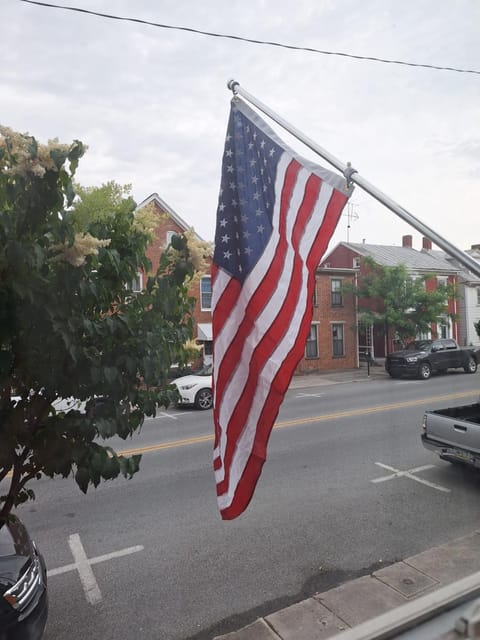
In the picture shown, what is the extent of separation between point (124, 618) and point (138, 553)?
44.8 inches

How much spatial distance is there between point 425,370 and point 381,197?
1936cm

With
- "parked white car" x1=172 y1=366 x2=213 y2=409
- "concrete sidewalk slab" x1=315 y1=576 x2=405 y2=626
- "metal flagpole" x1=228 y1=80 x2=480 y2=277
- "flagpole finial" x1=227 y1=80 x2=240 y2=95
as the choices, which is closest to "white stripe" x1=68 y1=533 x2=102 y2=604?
"concrete sidewalk slab" x1=315 y1=576 x2=405 y2=626

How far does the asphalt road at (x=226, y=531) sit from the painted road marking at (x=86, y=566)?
0.01 metres

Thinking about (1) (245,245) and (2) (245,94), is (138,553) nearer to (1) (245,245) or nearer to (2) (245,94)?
(1) (245,245)

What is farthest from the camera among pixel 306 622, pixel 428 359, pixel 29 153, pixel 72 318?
pixel 428 359

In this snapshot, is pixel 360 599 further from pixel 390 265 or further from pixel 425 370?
pixel 390 265

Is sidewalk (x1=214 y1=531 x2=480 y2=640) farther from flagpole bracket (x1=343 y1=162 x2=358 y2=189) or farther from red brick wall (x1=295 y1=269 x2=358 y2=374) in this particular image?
red brick wall (x1=295 y1=269 x2=358 y2=374)

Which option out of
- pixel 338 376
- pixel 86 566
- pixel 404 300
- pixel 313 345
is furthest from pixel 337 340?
pixel 86 566

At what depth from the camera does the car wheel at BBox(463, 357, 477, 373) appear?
22.6 m

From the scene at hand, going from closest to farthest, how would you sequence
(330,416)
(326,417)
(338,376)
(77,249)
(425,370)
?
(77,249), (326,417), (330,416), (425,370), (338,376)

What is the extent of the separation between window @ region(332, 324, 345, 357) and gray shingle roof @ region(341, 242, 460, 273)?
4.43 metres

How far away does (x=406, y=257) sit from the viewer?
2950cm

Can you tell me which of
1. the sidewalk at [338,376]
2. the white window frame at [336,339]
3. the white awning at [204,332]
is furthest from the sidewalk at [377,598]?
the white window frame at [336,339]

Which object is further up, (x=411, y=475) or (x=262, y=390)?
(x=262, y=390)
